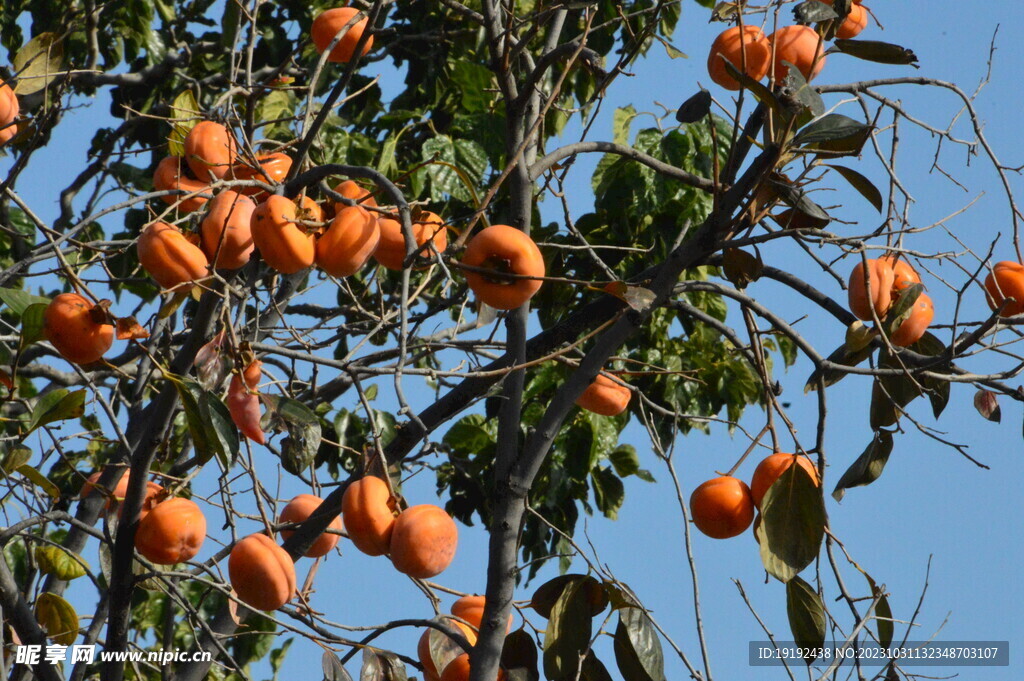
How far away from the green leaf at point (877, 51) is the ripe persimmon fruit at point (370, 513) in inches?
44.8

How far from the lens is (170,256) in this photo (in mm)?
1733

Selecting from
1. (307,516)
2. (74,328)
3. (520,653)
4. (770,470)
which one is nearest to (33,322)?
(74,328)

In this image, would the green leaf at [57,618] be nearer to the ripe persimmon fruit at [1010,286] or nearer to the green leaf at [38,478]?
the green leaf at [38,478]

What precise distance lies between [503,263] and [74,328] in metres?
0.83

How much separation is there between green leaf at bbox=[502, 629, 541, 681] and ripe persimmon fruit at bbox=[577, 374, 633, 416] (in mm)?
477

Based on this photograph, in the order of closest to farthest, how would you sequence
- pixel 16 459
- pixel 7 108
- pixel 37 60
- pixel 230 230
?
1. pixel 230 230
2. pixel 16 459
3. pixel 7 108
4. pixel 37 60

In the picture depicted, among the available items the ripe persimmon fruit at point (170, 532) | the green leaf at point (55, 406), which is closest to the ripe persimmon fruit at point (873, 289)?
the ripe persimmon fruit at point (170, 532)

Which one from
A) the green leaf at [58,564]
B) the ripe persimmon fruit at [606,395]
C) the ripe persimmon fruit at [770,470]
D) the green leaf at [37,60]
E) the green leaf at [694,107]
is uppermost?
the green leaf at [37,60]

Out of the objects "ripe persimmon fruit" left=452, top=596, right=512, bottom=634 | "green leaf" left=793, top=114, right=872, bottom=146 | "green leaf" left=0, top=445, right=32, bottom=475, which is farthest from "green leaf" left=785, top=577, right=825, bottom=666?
"green leaf" left=0, top=445, right=32, bottom=475

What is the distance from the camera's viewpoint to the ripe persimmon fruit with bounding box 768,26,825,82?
6.36 ft

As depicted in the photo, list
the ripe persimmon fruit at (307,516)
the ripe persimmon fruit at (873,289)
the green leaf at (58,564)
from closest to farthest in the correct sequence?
the ripe persimmon fruit at (873,289)
the ripe persimmon fruit at (307,516)
the green leaf at (58,564)

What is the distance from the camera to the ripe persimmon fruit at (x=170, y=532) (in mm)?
1942

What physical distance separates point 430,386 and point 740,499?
1250 millimetres

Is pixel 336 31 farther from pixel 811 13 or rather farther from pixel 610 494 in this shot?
pixel 610 494
